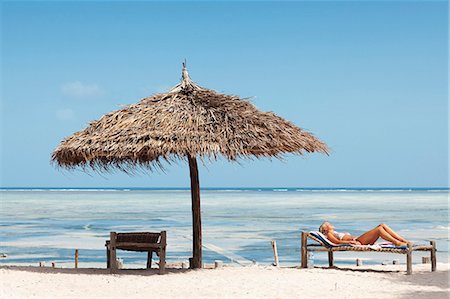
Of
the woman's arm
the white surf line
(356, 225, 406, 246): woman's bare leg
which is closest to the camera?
(356, 225, 406, 246): woman's bare leg

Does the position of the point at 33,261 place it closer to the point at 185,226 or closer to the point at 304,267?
the point at 304,267

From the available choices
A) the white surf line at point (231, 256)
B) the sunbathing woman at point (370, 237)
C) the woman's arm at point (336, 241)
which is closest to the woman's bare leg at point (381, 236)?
the sunbathing woman at point (370, 237)

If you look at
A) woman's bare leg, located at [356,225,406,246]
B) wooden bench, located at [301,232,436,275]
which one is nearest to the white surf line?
wooden bench, located at [301,232,436,275]

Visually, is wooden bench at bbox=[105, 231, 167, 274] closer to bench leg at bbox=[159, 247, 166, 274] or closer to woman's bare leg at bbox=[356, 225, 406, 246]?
bench leg at bbox=[159, 247, 166, 274]

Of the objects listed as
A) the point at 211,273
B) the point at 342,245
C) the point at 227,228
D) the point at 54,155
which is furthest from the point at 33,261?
the point at 227,228

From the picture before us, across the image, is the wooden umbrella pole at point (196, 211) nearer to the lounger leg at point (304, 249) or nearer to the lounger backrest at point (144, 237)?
the lounger backrest at point (144, 237)

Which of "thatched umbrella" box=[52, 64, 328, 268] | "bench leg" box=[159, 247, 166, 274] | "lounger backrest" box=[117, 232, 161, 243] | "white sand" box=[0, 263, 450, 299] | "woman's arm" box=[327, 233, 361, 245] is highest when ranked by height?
"thatched umbrella" box=[52, 64, 328, 268]

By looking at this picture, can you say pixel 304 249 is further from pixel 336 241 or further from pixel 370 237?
pixel 370 237

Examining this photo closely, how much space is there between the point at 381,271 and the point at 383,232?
0.65 metres

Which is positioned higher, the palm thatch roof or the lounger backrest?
the palm thatch roof

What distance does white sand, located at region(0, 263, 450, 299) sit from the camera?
7.69 meters

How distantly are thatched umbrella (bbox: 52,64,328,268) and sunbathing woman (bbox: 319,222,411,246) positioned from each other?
1107 millimetres

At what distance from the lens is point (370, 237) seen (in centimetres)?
962

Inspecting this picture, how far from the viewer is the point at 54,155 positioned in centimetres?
958
